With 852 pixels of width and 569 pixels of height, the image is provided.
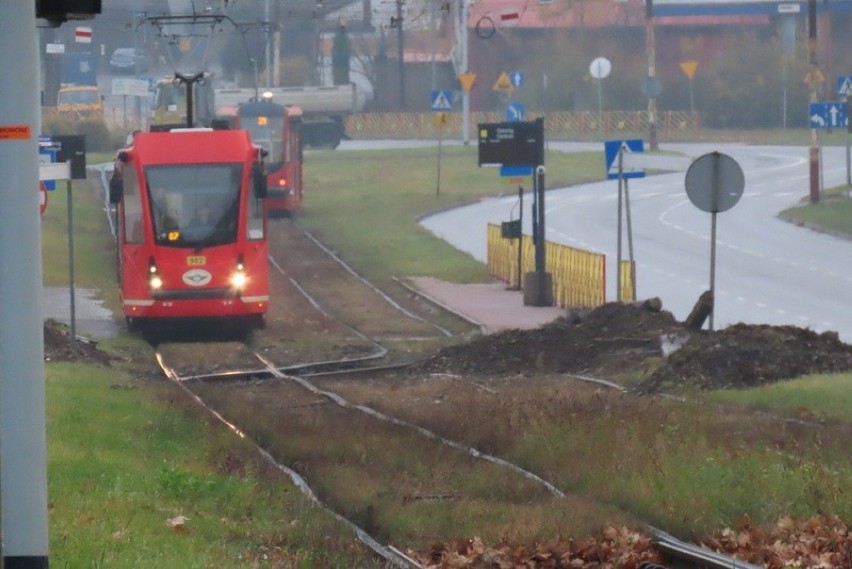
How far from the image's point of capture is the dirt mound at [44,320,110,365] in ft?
69.7

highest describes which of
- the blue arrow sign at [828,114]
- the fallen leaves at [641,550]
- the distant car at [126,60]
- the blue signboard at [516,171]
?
the distant car at [126,60]

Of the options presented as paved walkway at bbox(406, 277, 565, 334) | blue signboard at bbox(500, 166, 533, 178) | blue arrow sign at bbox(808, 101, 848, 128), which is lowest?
paved walkway at bbox(406, 277, 565, 334)

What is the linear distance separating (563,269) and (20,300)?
24615 millimetres

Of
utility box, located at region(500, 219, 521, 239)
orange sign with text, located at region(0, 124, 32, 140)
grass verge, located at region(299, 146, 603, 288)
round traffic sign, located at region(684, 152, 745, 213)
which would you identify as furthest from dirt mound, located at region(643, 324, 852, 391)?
grass verge, located at region(299, 146, 603, 288)

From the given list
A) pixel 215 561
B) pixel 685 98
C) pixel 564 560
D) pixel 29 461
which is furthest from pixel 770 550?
pixel 685 98

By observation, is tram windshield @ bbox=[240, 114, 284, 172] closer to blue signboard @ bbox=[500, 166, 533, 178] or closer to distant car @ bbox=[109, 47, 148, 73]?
blue signboard @ bbox=[500, 166, 533, 178]

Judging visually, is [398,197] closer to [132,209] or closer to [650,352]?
[132,209]

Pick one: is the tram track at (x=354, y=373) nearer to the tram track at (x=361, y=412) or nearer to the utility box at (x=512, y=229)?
the tram track at (x=361, y=412)

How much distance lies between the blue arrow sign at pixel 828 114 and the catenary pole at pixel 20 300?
124ft

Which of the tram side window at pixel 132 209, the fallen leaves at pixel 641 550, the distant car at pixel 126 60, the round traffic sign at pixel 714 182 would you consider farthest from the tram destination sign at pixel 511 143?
the distant car at pixel 126 60

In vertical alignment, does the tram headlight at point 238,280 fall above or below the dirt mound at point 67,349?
above

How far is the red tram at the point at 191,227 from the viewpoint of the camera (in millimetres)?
24344

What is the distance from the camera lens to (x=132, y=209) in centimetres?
2470

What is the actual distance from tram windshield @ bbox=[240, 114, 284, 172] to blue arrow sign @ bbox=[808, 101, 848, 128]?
1437cm
